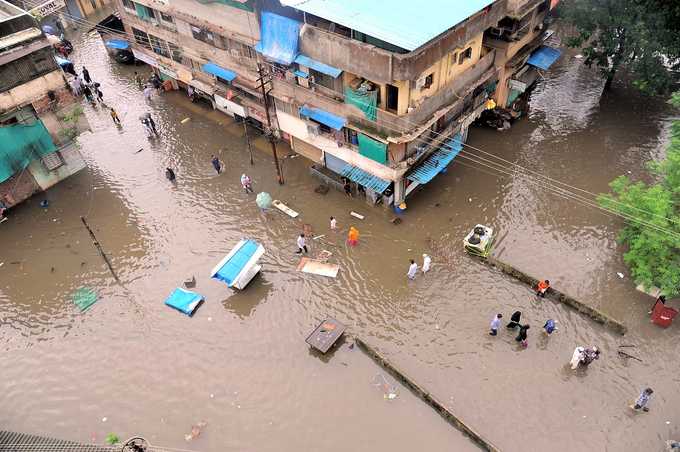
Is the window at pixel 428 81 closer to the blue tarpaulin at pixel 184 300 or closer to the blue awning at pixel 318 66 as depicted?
the blue awning at pixel 318 66

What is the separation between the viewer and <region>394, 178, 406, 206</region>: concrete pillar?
77.0 ft

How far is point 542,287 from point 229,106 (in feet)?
72.9

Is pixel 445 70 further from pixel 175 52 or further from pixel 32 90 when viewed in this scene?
pixel 32 90

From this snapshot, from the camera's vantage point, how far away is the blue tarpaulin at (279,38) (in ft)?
69.5

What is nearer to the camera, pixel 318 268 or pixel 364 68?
pixel 364 68

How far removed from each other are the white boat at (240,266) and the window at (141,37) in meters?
20.5

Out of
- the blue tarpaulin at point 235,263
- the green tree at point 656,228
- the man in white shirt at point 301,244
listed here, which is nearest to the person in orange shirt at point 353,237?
the man in white shirt at point 301,244

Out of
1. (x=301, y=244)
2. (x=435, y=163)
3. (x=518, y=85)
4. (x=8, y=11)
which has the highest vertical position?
(x=8, y=11)

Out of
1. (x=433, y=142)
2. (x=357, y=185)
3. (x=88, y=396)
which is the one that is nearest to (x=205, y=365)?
(x=88, y=396)

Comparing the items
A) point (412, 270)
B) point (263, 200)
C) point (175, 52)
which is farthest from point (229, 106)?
point (412, 270)

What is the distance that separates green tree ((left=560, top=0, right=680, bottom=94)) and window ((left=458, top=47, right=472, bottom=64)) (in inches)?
378

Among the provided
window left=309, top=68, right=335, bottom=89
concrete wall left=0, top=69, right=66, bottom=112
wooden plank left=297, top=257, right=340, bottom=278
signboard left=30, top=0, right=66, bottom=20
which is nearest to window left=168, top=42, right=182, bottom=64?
concrete wall left=0, top=69, right=66, bottom=112

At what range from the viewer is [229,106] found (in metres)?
30.2

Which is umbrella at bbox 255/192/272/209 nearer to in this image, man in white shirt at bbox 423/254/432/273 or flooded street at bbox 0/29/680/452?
flooded street at bbox 0/29/680/452
